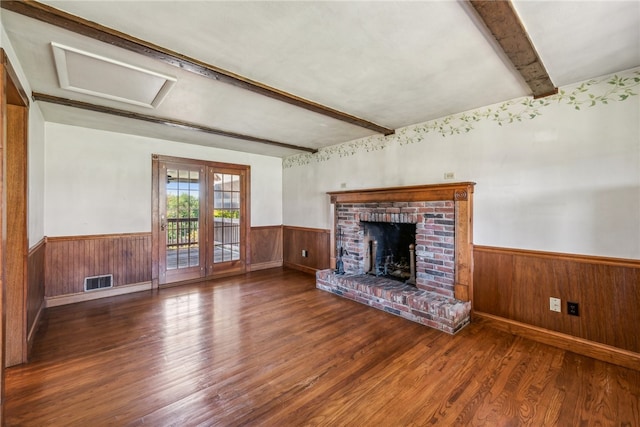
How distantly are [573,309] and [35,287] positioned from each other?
5318 millimetres

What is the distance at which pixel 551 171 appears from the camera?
2635 millimetres

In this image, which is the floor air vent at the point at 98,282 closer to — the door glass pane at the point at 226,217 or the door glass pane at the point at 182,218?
the door glass pane at the point at 182,218

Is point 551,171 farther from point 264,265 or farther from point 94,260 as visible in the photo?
point 94,260

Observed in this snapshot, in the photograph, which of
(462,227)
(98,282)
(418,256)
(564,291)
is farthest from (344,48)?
(98,282)

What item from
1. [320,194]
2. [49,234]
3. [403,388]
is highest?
[320,194]

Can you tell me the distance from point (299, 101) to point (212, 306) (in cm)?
273

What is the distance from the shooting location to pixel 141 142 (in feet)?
14.1

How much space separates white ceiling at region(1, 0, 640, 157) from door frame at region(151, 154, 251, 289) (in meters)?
1.37

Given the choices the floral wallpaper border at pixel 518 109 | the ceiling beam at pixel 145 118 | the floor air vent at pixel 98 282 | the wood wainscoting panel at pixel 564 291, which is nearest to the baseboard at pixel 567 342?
the wood wainscoting panel at pixel 564 291

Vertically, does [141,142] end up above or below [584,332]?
above

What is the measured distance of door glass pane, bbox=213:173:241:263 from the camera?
5051mm

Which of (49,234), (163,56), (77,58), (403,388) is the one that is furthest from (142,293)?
(403,388)

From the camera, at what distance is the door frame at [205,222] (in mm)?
4402

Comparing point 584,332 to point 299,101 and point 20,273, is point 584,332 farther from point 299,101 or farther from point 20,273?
point 20,273
